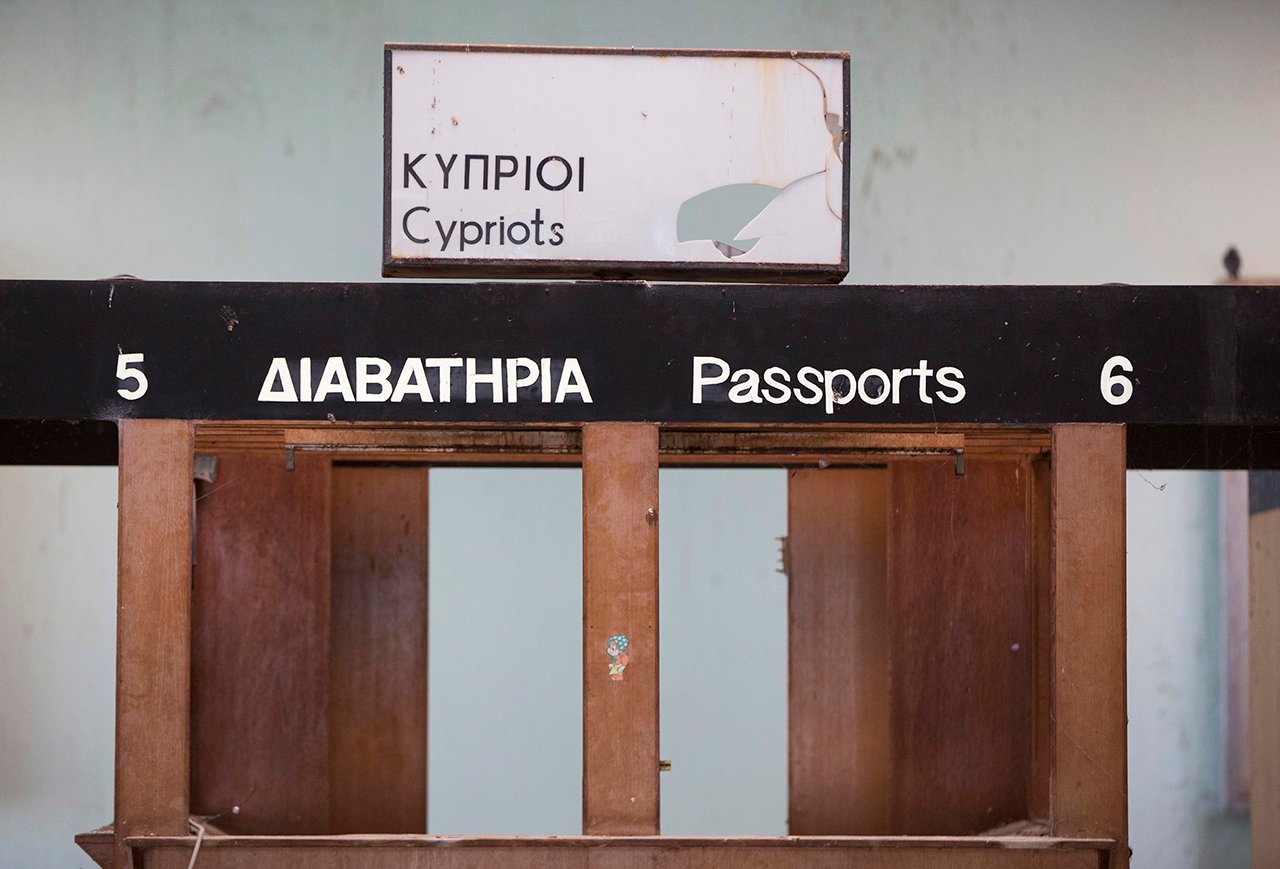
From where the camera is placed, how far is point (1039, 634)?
21.5 ft

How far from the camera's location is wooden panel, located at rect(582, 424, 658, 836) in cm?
483

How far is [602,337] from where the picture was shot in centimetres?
490

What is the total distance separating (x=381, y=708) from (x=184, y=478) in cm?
240

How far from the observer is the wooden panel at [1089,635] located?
16.1ft

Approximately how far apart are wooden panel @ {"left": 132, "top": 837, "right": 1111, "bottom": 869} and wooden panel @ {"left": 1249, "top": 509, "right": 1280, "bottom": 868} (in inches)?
98.6

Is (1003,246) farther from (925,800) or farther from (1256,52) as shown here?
(925,800)

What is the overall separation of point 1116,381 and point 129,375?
374 centimetres

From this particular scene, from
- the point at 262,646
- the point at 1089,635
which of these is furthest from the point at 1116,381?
the point at 262,646

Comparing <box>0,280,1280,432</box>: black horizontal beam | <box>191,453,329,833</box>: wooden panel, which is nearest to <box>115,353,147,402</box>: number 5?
<box>0,280,1280,432</box>: black horizontal beam

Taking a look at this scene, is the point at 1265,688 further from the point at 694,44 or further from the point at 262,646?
the point at 262,646

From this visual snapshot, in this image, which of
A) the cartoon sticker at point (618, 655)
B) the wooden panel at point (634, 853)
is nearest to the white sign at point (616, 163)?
the cartoon sticker at point (618, 655)

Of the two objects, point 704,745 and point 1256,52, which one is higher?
point 1256,52

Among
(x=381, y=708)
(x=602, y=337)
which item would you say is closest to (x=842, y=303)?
(x=602, y=337)

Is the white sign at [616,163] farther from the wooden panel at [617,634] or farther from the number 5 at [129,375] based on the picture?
the number 5 at [129,375]
